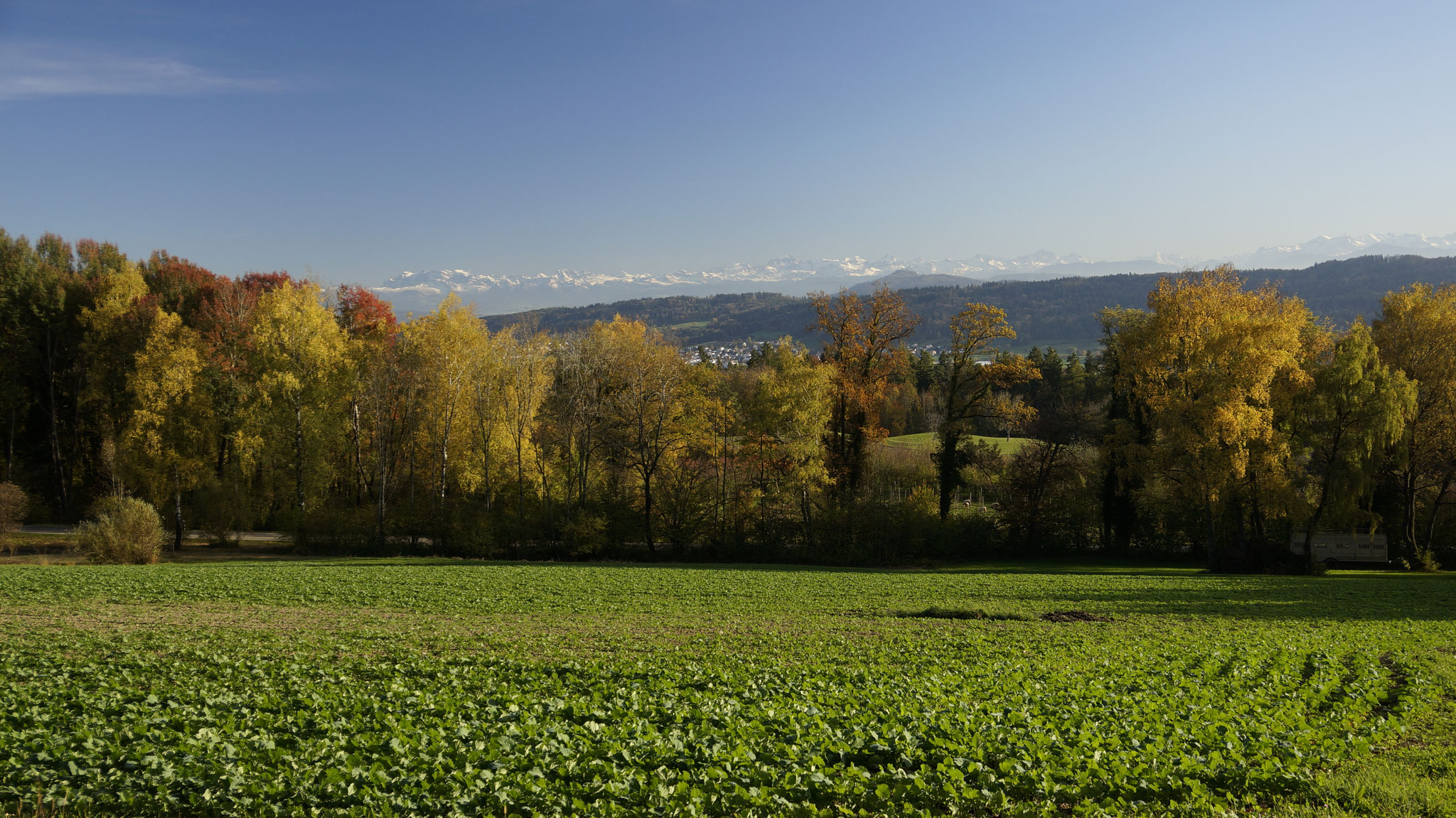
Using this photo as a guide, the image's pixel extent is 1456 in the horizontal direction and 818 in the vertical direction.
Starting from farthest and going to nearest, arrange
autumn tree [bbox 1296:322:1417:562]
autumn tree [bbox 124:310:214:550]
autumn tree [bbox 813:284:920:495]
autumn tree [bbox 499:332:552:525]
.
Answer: autumn tree [bbox 499:332:552:525], autumn tree [bbox 813:284:920:495], autumn tree [bbox 124:310:214:550], autumn tree [bbox 1296:322:1417:562]

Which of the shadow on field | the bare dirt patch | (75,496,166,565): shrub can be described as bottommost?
the shadow on field

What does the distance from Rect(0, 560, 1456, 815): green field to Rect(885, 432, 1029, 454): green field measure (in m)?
55.1

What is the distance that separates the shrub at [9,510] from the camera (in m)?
39.2

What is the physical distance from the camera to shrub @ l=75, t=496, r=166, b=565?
122 feet

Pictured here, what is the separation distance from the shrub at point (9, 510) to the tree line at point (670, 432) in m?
4.76

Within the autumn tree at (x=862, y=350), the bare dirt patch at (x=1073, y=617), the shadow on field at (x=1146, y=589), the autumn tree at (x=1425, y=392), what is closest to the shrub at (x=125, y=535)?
the shadow on field at (x=1146, y=589)

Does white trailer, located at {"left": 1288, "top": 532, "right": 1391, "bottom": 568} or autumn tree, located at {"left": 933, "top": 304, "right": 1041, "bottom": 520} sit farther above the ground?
autumn tree, located at {"left": 933, "top": 304, "right": 1041, "bottom": 520}

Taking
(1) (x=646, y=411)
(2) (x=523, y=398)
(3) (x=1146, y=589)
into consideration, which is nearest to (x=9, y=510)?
(2) (x=523, y=398)

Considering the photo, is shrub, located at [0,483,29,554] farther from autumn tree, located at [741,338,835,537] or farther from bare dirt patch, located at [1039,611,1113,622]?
bare dirt patch, located at [1039,611,1113,622]

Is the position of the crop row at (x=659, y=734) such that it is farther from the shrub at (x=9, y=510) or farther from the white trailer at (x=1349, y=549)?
the white trailer at (x=1349, y=549)

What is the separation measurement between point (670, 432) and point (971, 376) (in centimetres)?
2073

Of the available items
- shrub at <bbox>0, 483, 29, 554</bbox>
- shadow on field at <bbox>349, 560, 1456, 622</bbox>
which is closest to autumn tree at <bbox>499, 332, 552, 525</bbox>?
shadow on field at <bbox>349, 560, 1456, 622</bbox>

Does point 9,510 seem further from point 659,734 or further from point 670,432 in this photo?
point 659,734

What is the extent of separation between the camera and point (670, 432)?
50.0 meters
